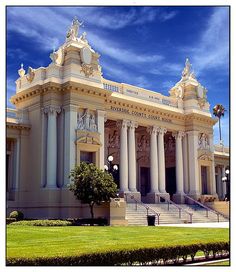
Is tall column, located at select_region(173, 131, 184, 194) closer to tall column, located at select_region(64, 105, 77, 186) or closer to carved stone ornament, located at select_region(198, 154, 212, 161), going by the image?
carved stone ornament, located at select_region(198, 154, 212, 161)

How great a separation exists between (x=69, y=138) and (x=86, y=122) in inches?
94.1

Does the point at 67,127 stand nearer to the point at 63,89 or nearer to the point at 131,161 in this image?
the point at 63,89

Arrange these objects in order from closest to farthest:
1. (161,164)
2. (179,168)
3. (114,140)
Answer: (161,164), (179,168), (114,140)

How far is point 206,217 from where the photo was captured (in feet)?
141

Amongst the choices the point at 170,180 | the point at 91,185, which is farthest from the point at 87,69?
the point at 170,180

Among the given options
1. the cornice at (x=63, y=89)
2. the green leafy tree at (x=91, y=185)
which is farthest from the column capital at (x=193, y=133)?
the green leafy tree at (x=91, y=185)

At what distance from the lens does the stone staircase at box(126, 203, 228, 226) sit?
37.1 meters

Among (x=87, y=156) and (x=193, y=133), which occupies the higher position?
(x=193, y=133)

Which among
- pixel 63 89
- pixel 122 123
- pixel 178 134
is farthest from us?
pixel 178 134

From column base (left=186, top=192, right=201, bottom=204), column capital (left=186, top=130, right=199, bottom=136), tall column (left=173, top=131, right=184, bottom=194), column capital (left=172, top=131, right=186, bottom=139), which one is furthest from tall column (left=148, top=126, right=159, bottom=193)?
column capital (left=186, top=130, right=199, bottom=136)

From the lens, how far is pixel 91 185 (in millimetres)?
32875

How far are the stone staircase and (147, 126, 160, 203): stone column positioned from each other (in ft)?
5.93

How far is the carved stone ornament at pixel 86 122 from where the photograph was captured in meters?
38.4
